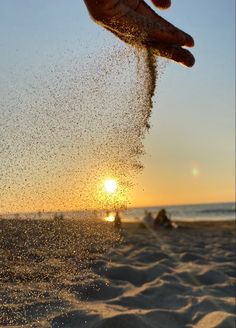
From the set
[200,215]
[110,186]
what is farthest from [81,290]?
[200,215]

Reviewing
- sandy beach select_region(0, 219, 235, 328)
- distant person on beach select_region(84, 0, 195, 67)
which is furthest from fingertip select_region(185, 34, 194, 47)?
sandy beach select_region(0, 219, 235, 328)

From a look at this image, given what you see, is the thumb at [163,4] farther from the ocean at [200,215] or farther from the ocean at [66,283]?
the ocean at [200,215]

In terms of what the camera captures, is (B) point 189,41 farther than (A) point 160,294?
No

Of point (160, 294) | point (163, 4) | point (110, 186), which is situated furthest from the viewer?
point (160, 294)

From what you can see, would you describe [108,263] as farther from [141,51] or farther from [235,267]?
[141,51]

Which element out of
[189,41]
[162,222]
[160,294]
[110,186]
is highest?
[162,222]

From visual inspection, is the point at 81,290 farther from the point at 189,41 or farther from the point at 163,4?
the point at 163,4

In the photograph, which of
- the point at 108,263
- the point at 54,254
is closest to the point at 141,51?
the point at 54,254

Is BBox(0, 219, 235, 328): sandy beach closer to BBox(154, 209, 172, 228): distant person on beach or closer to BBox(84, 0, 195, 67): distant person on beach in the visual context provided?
BBox(84, 0, 195, 67): distant person on beach
